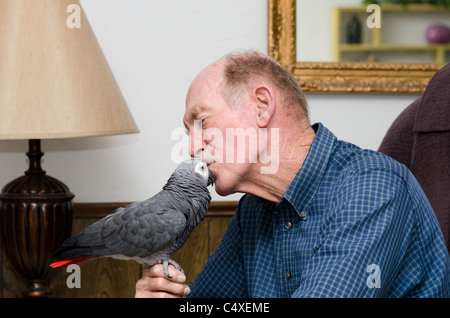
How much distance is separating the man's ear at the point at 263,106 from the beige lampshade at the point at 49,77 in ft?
1.61

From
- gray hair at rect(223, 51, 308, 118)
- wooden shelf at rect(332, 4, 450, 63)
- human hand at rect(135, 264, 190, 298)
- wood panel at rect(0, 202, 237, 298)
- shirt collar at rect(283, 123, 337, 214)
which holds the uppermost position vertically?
wooden shelf at rect(332, 4, 450, 63)

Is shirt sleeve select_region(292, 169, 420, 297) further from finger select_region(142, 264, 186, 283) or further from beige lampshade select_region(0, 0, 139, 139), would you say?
beige lampshade select_region(0, 0, 139, 139)

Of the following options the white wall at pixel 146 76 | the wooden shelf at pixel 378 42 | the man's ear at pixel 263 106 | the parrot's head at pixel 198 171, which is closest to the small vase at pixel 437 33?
the wooden shelf at pixel 378 42

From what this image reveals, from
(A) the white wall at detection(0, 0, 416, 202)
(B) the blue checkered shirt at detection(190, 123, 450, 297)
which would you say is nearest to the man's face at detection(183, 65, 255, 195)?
(B) the blue checkered shirt at detection(190, 123, 450, 297)

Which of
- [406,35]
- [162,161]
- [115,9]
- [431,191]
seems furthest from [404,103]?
[115,9]

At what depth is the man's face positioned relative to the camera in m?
0.94

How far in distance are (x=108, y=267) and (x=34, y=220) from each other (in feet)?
1.16

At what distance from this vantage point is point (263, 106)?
96 centimetres

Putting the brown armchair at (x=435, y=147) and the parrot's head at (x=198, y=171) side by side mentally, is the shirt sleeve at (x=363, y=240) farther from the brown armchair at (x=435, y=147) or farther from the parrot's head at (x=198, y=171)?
the brown armchair at (x=435, y=147)

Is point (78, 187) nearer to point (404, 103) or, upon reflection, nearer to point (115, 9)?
point (115, 9)

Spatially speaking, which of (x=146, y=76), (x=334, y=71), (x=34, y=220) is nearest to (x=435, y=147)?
(x=334, y=71)

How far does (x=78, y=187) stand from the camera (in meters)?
1.69

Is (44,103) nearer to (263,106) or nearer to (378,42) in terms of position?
(263,106)

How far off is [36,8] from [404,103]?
1096 millimetres
